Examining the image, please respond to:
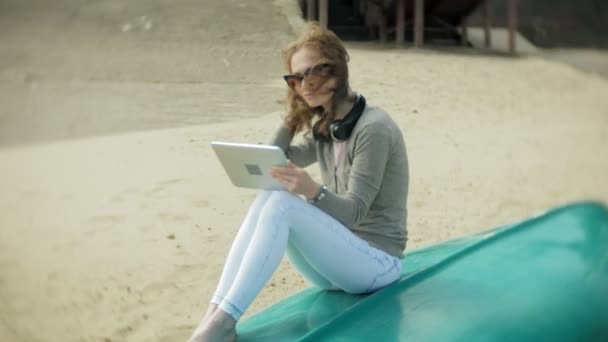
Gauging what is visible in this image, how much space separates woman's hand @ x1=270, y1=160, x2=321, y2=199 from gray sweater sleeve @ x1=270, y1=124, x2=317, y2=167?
9.9 inches

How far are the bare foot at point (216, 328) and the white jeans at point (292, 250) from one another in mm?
15

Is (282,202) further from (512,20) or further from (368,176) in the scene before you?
(512,20)

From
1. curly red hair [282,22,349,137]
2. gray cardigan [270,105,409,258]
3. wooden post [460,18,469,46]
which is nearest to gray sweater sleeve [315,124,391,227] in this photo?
gray cardigan [270,105,409,258]

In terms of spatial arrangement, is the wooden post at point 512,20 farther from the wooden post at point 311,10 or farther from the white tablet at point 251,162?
the white tablet at point 251,162

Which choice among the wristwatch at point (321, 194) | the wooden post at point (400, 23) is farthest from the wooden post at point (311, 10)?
the wristwatch at point (321, 194)

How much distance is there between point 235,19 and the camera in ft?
7.58

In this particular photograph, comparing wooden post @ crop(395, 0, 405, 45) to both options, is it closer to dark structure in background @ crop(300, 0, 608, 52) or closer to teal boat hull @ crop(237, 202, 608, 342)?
dark structure in background @ crop(300, 0, 608, 52)

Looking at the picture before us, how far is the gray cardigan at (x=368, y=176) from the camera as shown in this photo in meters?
1.41

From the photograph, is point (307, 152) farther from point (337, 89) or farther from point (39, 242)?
point (39, 242)

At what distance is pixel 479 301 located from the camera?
4.70ft

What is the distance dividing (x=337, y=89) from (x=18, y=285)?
0.95 m

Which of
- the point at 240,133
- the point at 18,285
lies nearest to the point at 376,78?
the point at 240,133

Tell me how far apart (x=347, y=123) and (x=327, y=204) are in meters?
0.18

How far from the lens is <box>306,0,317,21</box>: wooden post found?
101 inches
